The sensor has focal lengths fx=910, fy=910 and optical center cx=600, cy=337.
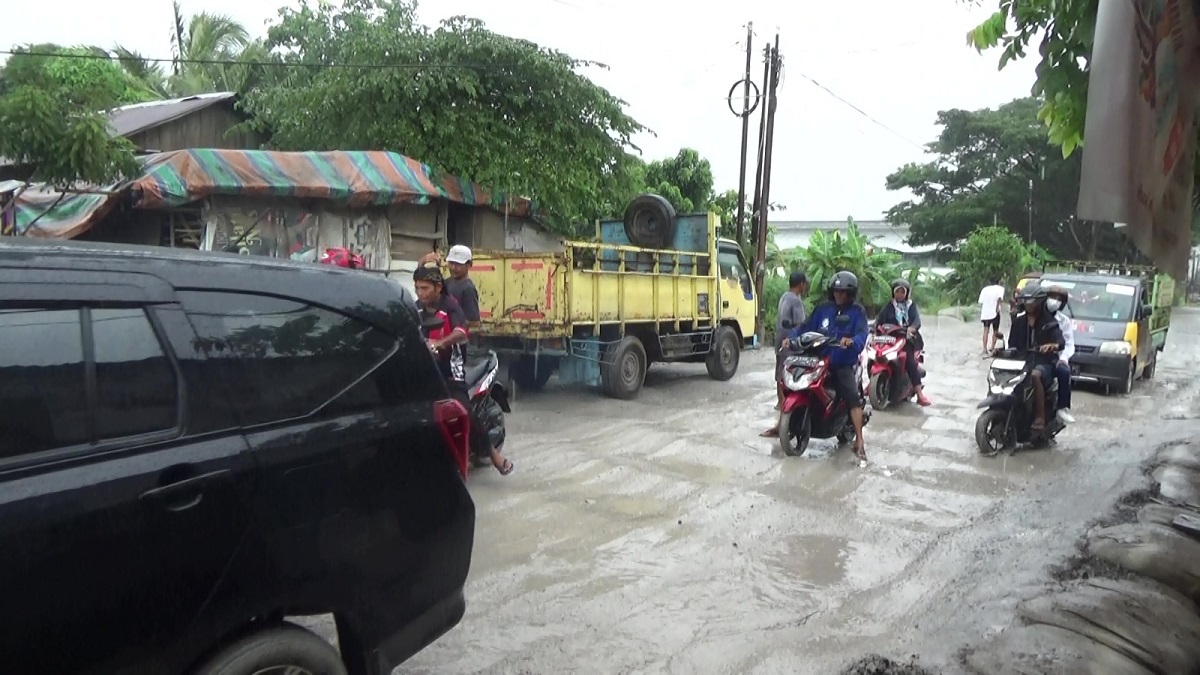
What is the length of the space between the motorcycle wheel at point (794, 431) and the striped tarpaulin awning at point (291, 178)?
7365 mm

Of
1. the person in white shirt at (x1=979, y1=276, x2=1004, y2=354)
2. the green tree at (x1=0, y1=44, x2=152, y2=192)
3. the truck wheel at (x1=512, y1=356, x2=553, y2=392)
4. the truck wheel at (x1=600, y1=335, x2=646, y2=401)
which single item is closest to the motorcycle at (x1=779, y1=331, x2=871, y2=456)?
the truck wheel at (x1=600, y1=335, x2=646, y2=401)

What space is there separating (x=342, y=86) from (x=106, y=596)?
12896 millimetres

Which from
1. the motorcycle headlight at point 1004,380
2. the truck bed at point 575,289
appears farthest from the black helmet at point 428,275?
the motorcycle headlight at point 1004,380

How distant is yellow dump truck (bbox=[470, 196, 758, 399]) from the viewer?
991 cm

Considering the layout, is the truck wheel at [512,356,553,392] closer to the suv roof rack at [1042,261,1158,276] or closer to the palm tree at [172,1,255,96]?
the suv roof rack at [1042,261,1158,276]

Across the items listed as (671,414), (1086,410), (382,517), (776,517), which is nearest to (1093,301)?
(1086,410)

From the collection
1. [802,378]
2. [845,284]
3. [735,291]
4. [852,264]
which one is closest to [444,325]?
[802,378]

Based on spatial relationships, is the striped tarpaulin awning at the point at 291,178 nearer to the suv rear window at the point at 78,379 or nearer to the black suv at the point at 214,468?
the black suv at the point at 214,468

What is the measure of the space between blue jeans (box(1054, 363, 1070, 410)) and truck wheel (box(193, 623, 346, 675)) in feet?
24.6

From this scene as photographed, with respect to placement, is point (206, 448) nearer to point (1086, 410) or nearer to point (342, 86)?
point (1086, 410)

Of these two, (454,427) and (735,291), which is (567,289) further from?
(454,427)

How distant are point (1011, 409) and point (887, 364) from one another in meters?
2.30

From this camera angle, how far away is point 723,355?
42.0ft

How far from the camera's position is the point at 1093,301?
12844 mm
